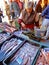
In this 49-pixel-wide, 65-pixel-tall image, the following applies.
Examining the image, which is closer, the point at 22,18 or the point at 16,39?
the point at 16,39

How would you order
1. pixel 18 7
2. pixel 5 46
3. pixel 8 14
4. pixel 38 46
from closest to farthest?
pixel 38 46 < pixel 5 46 < pixel 18 7 < pixel 8 14

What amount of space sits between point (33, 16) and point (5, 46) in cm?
106

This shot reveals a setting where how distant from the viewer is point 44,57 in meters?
1.55

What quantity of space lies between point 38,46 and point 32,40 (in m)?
0.15

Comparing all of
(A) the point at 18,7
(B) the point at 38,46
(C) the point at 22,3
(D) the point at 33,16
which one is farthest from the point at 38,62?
(C) the point at 22,3

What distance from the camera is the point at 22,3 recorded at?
4633 millimetres

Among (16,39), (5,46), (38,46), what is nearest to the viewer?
(38,46)

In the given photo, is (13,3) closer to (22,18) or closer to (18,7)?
(18,7)

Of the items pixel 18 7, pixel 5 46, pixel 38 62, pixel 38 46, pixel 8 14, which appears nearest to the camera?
pixel 38 62

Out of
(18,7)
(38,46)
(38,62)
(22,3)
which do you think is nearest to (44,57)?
(38,62)

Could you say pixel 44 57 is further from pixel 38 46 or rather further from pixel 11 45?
pixel 11 45

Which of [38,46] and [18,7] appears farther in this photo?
[18,7]

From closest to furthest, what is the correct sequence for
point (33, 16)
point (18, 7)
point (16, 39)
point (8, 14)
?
point (16, 39) < point (33, 16) < point (18, 7) < point (8, 14)

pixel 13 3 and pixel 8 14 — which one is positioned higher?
pixel 13 3
